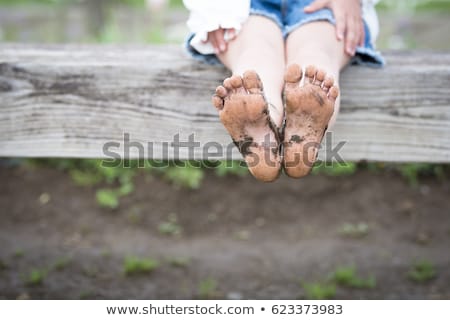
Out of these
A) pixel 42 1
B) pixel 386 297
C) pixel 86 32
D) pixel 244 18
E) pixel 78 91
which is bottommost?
pixel 386 297

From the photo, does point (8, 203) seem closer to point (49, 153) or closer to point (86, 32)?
point (49, 153)

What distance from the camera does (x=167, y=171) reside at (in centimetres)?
314

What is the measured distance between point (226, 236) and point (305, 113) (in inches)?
63.1

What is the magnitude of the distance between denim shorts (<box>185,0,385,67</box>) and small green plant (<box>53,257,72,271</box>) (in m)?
1.26

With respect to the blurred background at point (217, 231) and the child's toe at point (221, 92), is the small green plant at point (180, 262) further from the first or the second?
the child's toe at point (221, 92)

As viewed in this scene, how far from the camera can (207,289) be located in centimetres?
239

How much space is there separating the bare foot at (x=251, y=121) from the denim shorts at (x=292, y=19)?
0.42 meters

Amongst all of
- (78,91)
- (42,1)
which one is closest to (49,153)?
(78,91)

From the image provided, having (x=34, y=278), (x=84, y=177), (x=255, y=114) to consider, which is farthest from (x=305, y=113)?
(x=84, y=177)

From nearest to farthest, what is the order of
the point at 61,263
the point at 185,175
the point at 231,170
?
1. the point at 61,263
2. the point at 185,175
3. the point at 231,170

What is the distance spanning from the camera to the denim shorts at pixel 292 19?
67.3 inches

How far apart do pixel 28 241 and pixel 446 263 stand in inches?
74.8

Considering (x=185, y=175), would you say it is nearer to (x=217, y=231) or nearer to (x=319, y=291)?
(x=217, y=231)

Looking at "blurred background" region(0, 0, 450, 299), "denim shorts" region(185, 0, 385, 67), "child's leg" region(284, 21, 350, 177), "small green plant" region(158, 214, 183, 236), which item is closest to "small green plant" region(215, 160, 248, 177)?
"blurred background" region(0, 0, 450, 299)
